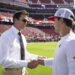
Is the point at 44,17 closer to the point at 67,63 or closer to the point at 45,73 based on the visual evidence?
the point at 45,73

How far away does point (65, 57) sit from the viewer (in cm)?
292

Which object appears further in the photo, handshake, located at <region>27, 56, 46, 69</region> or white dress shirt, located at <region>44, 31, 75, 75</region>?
handshake, located at <region>27, 56, 46, 69</region>

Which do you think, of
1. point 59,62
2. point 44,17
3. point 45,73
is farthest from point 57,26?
point 44,17

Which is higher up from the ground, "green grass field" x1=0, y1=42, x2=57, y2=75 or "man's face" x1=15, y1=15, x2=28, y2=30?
"man's face" x1=15, y1=15, x2=28, y2=30

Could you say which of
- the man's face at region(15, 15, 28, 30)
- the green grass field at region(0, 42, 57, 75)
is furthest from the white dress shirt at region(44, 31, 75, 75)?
the green grass field at region(0, 42, 57, 75)

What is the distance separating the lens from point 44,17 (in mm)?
78000

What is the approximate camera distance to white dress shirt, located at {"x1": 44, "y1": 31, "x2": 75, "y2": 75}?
9.18ft

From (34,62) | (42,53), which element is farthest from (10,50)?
(42,53)

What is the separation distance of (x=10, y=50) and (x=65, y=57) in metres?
1.55

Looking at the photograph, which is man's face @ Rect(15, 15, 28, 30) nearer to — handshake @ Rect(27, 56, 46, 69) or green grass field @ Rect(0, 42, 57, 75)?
handshake @ Rect(27, 56, 46, 69)

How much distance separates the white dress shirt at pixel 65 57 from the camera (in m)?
2.80

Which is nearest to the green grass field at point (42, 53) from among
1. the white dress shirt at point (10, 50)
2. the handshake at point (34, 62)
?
the handshake at point (34, 62)

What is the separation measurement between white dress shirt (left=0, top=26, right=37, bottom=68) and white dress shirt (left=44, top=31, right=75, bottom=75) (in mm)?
1085

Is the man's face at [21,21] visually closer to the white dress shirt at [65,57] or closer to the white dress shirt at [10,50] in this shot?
the white dress shirt at [10,50]
